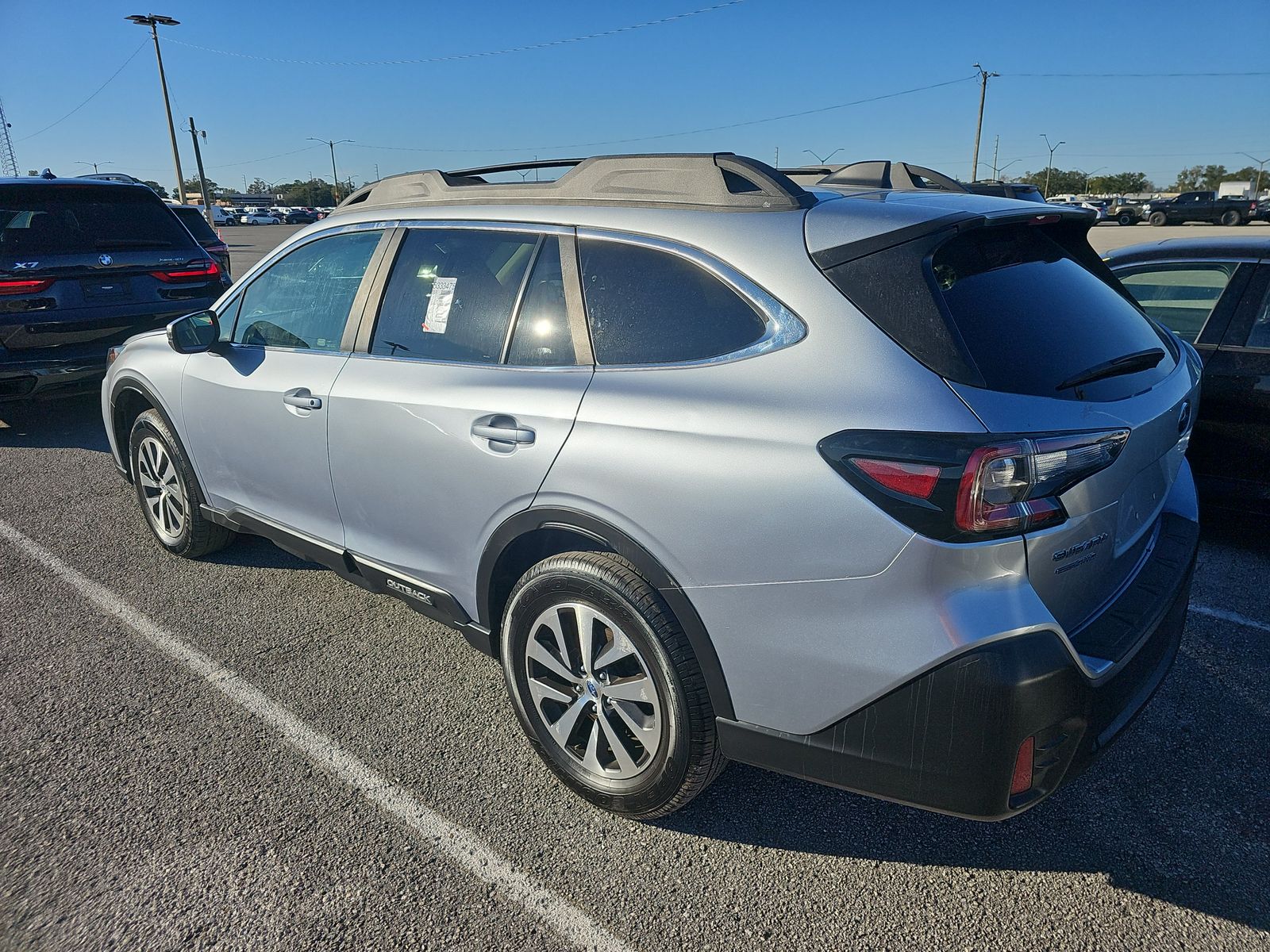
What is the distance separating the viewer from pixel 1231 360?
A: 4254mm

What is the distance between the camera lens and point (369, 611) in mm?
3918

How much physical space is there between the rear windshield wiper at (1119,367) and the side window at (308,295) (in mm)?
2453

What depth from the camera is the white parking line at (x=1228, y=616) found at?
3.66 m

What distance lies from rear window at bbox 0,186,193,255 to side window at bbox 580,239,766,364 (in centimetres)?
568

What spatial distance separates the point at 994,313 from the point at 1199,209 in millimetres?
54319

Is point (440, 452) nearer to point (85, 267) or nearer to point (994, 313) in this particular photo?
point (994, 313)

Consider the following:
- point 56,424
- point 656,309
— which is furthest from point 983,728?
point 56,424

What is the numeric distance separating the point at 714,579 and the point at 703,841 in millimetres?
862

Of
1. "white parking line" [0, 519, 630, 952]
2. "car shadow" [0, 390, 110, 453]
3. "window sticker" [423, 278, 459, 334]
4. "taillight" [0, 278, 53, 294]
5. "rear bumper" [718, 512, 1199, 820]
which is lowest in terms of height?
"car shadow" [0, 390, 110, 453]

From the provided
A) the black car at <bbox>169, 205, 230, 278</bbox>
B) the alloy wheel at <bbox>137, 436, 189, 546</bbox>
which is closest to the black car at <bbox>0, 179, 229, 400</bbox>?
the alloy wheel at <bbox>137, 436, 189, 546</bbox>

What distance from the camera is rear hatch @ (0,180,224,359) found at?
20.3 ft

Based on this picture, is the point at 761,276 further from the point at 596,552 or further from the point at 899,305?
the point at 596,552

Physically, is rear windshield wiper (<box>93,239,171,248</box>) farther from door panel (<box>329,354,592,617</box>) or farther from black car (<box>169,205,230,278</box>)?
door panel (<box>329,354,592,617</box>)

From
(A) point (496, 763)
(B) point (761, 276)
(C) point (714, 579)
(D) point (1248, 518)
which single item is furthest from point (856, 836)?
(D) point (1248, 518)
